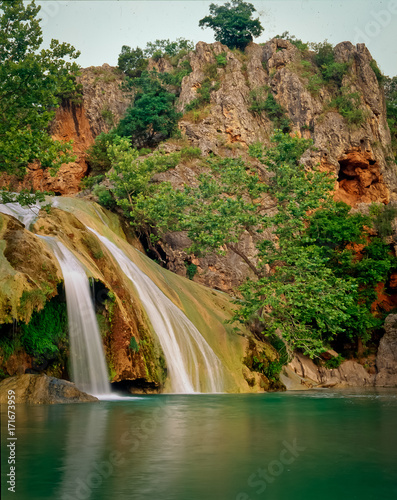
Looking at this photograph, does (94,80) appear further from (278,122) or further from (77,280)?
(77,280)

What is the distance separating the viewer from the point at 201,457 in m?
5.94

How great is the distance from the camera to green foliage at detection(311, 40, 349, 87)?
4412cm

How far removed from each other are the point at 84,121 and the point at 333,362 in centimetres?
2976

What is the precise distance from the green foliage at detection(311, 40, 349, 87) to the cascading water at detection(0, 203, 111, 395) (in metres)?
35.6

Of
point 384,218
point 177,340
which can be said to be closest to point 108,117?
point 384,218

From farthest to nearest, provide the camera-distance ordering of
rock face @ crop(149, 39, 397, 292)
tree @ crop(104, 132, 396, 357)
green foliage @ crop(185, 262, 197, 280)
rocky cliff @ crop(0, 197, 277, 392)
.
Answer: rock face @ crop(149, 39, 397, 292) < green foliage @ crop(185, 262, 197, 280) < tree @ crop(104, 132, 396, 357) < rocky cliff @ crop(0, 197, 277, 392)

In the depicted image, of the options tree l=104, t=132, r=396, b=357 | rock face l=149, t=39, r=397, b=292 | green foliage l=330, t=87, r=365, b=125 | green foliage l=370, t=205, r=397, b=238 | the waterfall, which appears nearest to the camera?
the waterfall

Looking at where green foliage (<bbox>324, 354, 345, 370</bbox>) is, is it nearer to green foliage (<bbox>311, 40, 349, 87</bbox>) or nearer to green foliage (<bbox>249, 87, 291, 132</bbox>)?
green foliage (<bbox>249, 87, 291, 132</bbox>)

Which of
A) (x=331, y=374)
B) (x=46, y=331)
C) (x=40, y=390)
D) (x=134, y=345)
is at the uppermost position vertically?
(x=46, y=331)

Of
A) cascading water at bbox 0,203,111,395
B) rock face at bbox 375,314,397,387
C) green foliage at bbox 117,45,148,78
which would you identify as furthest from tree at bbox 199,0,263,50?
cascading water at bbox 0,203,111,395

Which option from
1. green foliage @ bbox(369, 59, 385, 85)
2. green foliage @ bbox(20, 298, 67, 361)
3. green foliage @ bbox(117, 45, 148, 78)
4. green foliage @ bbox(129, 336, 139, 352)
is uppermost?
green foliage @ bbox(117, 45, 148, 78)

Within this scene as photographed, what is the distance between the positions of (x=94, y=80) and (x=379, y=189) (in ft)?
89.3

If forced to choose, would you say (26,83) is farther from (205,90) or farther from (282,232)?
(205,90)

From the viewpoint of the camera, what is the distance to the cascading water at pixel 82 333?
14641 mm
